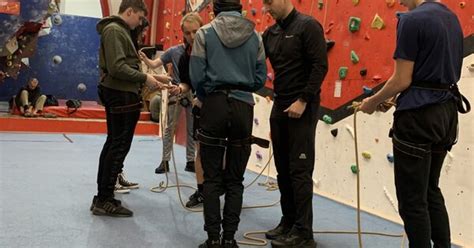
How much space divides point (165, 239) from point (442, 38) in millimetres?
1625

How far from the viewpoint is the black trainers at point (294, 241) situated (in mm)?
Answer: 2344

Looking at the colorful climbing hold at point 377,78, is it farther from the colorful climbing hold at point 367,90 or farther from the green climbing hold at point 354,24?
the green climbing hold at point 354,24

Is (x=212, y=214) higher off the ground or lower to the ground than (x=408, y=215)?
lower

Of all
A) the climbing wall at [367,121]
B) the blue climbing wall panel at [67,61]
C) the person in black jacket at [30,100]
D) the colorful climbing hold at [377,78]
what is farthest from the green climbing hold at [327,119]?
the blue climbing wall panel at [67,61]

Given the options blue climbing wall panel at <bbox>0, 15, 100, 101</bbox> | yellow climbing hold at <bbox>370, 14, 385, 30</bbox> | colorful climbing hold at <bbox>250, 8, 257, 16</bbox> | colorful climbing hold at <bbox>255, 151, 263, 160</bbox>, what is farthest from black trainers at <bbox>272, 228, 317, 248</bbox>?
blue climbing wall panel at <bbox>0, 15, 100, 101</bbox>

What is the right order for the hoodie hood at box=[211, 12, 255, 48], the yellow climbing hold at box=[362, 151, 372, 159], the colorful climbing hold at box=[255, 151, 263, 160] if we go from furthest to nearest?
the colorful climbing hold at box=[255, 151, 263, 160], the yellow climbing hold at box=[362, 151, 372, 159], the hoodie hood at box=[211, 12, 255, 48]

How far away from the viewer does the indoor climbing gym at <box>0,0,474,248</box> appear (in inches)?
69.4

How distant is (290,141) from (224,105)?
44cm

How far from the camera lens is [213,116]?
221 cm

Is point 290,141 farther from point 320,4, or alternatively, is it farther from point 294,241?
point 320,4

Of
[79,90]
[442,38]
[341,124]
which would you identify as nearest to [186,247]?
[442,38]

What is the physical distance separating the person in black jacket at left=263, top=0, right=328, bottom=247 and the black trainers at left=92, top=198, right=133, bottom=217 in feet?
3.21

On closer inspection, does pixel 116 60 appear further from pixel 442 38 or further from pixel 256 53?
pixel 442 38

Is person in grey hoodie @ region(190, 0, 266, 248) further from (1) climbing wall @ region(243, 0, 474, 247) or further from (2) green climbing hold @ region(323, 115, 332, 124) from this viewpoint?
(2) green climbing hold @ region(323, 115, 332, 124)
